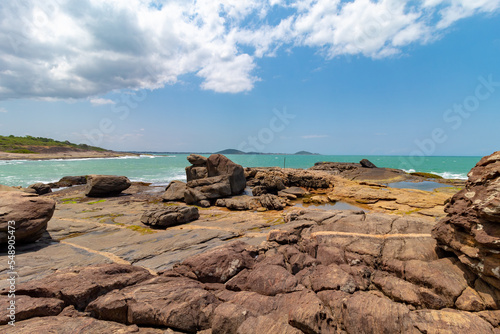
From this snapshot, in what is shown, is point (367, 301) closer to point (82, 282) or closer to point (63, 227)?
point (82, 282)

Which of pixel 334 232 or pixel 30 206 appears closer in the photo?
pixel 334 232

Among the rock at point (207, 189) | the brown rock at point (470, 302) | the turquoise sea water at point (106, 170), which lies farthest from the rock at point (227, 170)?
the brown rock at point (470, 302)

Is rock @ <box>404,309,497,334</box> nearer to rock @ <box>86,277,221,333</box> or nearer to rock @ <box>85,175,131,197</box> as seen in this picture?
rock @ <box>86,277,221,333</box>

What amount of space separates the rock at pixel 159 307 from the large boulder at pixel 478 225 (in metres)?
6.62

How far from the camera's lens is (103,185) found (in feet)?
76.5

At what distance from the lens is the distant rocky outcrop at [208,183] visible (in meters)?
21.3

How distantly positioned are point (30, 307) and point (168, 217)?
9.28m

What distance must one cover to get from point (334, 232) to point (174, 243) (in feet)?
24.6

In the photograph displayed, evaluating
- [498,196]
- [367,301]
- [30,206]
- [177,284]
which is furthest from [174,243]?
[498,196]

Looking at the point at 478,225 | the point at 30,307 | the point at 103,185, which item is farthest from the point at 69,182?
the point at 478,225

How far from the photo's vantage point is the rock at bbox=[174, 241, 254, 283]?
22.1 feet

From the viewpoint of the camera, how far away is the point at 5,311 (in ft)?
14.2

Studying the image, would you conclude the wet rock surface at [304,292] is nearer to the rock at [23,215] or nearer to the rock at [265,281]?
the rock at [265,281]

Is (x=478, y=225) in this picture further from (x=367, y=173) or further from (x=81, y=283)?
(x=367, y=173)
